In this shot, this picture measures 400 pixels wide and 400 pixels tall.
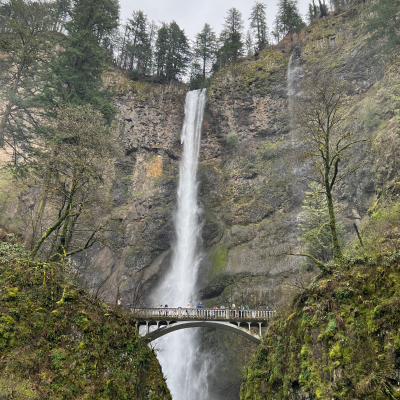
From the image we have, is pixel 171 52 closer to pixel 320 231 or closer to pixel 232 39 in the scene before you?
pixel 232 39

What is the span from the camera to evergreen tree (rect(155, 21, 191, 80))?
4766 centimetres

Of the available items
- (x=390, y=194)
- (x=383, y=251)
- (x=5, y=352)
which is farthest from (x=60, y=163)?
(x=390, y=194)

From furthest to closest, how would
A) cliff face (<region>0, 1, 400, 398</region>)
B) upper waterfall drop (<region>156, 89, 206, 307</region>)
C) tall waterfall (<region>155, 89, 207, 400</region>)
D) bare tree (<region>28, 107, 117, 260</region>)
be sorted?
upper waterfall drop (<region>156, 89, 206, 307</region>) < cliff face (<region>0, 1, 400, 398</region>) < tall waterfall (<region>155, 89, 207, 400</region>) < bare tree (<region>28, 107, 117, 260</region>)

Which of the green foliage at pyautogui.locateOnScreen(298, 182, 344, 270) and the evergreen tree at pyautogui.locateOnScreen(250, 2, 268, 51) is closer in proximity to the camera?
the green foliage at pyautogui.locateOnScreen(298, 182, 344, 270)

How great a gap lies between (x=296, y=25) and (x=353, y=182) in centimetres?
3075

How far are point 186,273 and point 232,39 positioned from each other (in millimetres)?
38064

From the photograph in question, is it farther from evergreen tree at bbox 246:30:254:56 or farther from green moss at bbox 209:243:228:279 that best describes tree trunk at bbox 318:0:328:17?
green moss at bbox 209:243:228:279

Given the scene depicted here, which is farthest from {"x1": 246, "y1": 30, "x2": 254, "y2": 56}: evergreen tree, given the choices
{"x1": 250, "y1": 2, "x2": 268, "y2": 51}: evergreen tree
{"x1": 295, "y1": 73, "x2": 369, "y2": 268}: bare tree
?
{"x1": 295, "y1": 73, "x2": 369, "y2": 268}: bare tree

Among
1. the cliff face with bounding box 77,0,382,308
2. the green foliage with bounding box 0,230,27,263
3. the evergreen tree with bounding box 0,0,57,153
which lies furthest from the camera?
the cliff face with bounding box 77,0,382,308

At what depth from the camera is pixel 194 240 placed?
1371 inches

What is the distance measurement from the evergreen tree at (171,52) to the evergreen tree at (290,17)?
1586cm

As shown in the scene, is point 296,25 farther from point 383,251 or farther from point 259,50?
point 383,251

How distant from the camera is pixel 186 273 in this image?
32219mm

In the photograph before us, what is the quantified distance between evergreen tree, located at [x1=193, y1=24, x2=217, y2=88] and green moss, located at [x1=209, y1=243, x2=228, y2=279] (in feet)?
98.2
